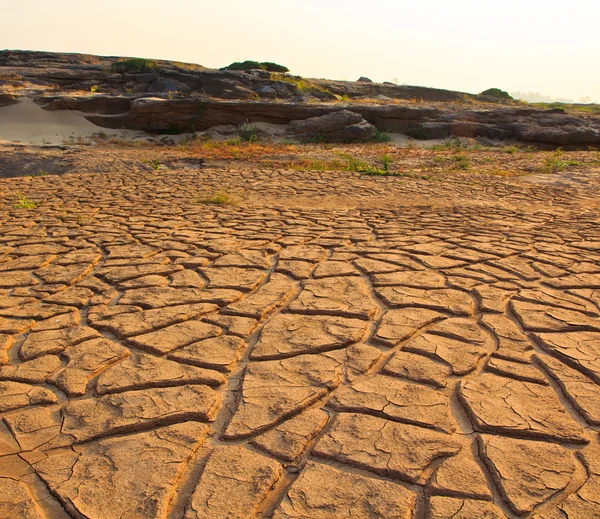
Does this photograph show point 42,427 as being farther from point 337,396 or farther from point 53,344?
point 337,396

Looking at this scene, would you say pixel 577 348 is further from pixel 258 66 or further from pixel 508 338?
pixel 258 66

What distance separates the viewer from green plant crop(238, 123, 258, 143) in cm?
1515

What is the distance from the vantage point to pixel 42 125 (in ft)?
51.5

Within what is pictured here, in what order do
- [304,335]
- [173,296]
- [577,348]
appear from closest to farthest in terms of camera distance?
[577,348] → [304,335] → [173,296]

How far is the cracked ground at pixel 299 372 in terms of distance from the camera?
1.73 m

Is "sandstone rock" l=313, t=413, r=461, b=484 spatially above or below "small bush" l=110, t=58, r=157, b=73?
below

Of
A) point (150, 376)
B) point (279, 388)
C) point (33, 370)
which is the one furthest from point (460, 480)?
point (33, 370)

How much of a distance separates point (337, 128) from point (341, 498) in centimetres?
1456

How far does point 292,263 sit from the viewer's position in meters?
4.00

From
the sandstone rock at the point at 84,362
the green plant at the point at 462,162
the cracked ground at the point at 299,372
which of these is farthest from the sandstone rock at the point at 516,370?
the green plant at the point at 462,162

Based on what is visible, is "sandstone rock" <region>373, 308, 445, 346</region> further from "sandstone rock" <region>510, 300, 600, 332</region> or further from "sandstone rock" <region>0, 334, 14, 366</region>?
"sandstone rock" <region>0, 334, 14, 366</region>

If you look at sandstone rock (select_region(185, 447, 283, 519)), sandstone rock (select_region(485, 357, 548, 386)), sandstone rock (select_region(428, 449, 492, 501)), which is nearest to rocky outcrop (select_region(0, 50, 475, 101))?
sandstone rock (select_region(485, 357, 548, 386))

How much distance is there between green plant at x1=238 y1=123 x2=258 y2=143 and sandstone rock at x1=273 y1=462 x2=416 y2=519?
45.2ft

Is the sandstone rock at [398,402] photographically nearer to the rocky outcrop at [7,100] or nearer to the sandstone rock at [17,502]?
the sandstone rock at [17,502]
